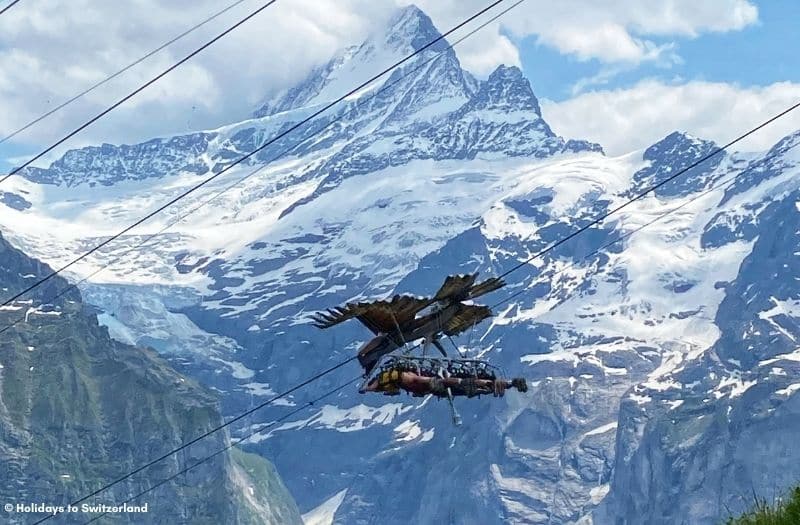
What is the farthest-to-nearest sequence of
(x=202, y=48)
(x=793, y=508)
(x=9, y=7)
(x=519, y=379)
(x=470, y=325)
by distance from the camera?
1. (x=470, y=325)
2. (x=519, y=379)
3. (x=202, y=48)
4. (x=9, y=7)
5. (x=793, y=508)

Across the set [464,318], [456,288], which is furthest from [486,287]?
[464,318]

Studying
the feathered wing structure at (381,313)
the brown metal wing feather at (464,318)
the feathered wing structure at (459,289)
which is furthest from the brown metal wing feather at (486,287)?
the feathered wing structure at (381,313)

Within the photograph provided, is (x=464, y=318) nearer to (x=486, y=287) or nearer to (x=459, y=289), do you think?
(x=459, y=289)

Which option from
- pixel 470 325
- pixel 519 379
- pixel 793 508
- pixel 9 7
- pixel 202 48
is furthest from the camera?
pixel 470 325

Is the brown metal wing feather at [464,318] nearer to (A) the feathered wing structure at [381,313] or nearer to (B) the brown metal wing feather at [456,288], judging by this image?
(B) the brown metal wing feather at [456,288]

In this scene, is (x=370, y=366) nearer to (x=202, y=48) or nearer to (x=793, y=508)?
(x=202, y=48)

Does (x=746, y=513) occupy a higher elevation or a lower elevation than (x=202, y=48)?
lower

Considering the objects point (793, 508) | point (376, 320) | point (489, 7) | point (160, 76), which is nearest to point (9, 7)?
point (160, 76)
